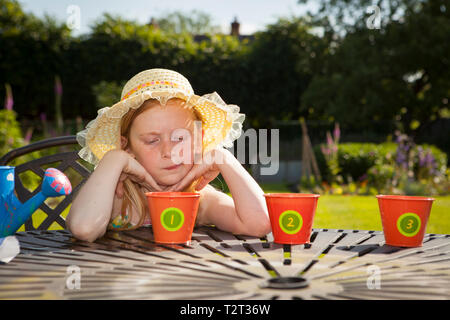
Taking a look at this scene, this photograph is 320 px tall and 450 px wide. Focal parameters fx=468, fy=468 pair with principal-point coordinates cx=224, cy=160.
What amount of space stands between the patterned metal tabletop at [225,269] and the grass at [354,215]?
11.3ft

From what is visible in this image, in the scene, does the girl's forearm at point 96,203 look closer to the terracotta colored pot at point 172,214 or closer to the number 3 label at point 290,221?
the terracotta colored pot at point 172,214

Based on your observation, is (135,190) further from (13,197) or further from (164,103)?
(13,197)

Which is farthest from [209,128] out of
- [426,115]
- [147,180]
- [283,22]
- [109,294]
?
[426,115]

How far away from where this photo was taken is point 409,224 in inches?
54.4

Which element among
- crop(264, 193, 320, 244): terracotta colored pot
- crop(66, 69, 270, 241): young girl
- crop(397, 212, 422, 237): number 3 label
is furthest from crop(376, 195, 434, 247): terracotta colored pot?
crop(66, 69, 270, 241): young girl

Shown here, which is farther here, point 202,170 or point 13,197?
point 202,170

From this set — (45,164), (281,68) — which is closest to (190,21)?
(281,68)

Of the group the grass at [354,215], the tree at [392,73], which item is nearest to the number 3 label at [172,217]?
the grass at [354,215]

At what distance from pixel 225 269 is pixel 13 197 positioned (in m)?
0.81

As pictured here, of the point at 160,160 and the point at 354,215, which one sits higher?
the point at 160,160

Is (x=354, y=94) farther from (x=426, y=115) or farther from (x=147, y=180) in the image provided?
(x=147, y=180)

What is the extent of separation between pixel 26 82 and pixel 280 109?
26.2ft

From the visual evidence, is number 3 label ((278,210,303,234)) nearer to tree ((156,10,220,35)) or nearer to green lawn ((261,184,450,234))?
green lawn ((261,184,450,234))

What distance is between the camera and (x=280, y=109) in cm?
1577
